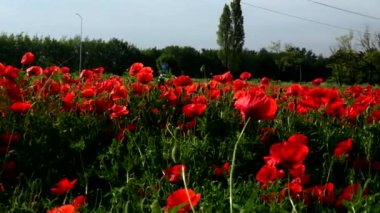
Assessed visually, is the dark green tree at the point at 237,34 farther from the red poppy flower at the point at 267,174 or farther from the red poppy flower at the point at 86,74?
the red poppy flower at the point at 267,174

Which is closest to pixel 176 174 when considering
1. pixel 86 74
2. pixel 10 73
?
pixel 10 73

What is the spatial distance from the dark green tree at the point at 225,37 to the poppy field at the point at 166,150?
45636 millimetres

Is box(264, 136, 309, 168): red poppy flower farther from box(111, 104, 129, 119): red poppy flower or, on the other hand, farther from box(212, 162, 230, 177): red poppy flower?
box(111, 104, 129, 119): red poppy flower

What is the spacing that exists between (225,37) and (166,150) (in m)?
48.2

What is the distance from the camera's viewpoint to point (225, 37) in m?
50.5

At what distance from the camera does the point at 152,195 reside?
225cm

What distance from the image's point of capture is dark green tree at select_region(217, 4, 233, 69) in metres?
49.3

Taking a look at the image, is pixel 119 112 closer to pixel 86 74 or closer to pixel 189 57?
pixel 86 74

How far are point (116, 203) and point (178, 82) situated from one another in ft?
4.22

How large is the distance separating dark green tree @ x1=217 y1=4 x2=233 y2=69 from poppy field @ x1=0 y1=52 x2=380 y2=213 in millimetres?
45636

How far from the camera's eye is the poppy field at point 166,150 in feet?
7.06

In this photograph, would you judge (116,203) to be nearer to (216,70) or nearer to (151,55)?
(151,55)

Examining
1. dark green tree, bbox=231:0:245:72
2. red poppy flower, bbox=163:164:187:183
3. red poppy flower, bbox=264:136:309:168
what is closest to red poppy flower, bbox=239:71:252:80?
red poppy flower, bbox=163:164:187:183

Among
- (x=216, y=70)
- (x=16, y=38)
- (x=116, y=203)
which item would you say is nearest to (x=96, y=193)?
(x=116, y=203)
